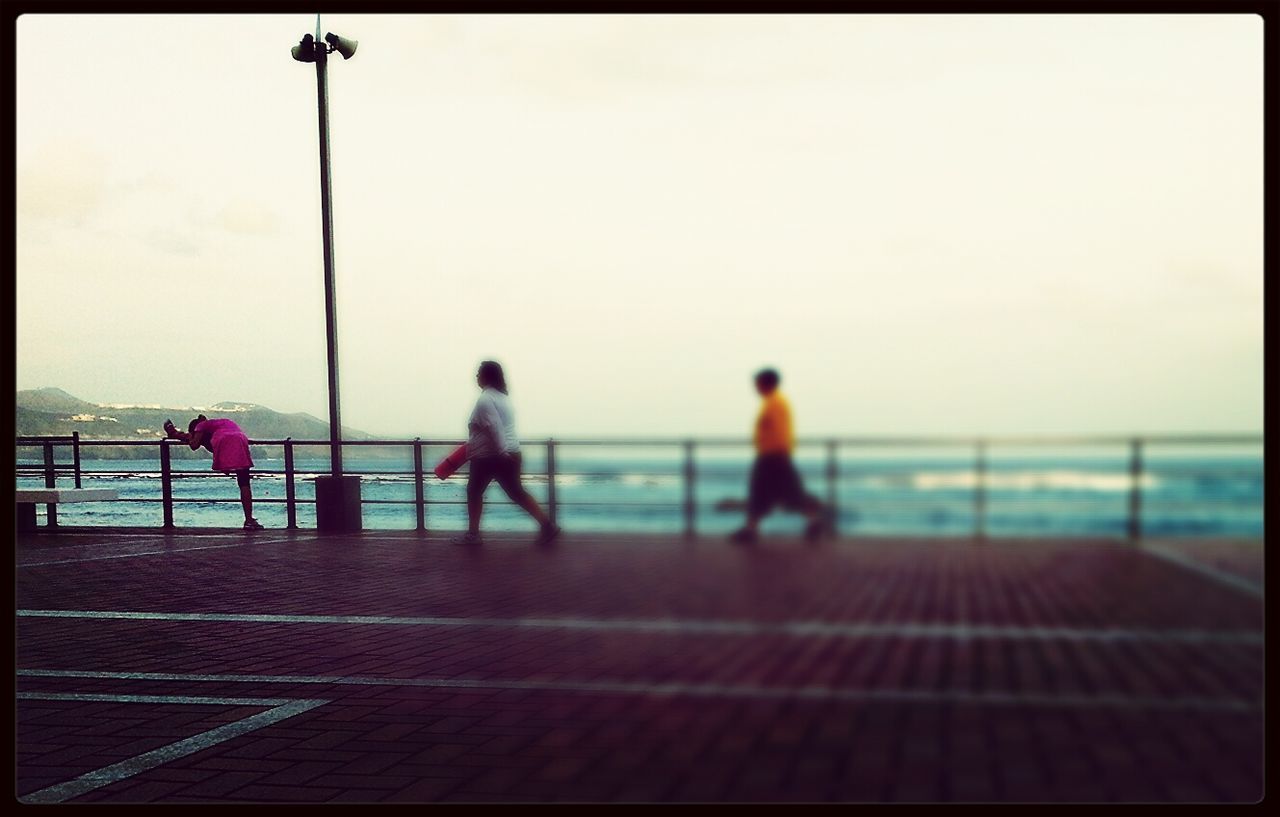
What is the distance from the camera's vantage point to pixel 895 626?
18.5 ft

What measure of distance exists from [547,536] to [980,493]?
518cm

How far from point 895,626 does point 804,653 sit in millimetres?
770

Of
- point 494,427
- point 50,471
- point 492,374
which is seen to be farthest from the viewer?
point 50,471

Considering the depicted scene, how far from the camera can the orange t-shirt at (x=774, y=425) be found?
3168 mm

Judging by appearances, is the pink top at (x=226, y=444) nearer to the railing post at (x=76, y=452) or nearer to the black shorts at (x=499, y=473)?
the railing post at (x=76, y=452)

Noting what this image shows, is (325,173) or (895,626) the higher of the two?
(325,173)

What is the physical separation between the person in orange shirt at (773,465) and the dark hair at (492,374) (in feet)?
2.94

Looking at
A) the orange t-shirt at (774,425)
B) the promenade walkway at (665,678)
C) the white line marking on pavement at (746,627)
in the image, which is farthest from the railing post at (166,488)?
the orange t-shirt at (774,425)

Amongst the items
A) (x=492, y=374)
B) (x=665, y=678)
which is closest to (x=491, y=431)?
(x=665, y=678)

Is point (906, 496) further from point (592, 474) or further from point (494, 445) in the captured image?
point (494, 445)

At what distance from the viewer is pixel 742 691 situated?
4402mm
